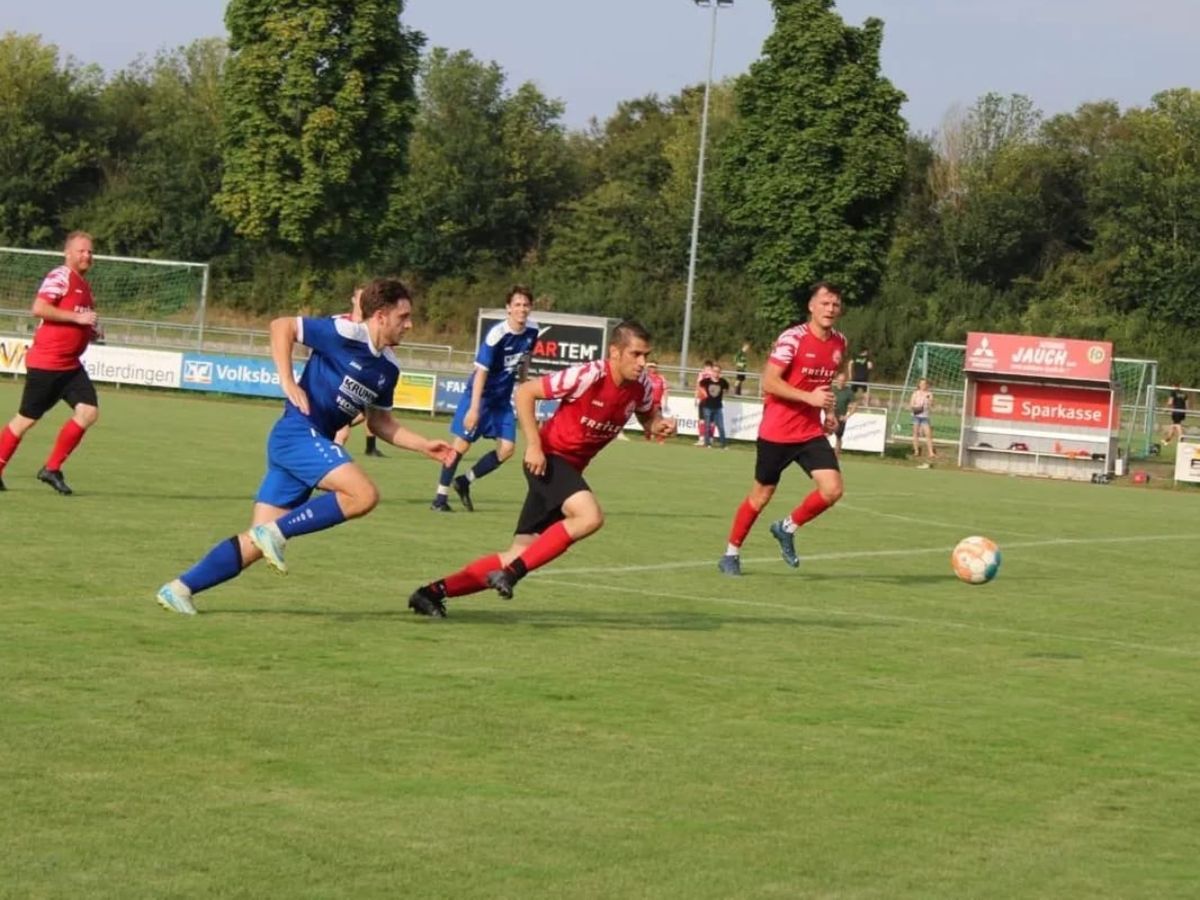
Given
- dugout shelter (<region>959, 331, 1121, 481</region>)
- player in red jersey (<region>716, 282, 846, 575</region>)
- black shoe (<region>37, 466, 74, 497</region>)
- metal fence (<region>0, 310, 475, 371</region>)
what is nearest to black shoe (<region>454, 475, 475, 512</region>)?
black shoe (<region>37, 466, 74, 497</region>)

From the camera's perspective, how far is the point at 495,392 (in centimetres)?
1836

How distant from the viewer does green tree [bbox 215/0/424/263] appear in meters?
70.1

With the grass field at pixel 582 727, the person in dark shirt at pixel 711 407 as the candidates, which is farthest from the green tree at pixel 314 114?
the grass field at pixel 582 727

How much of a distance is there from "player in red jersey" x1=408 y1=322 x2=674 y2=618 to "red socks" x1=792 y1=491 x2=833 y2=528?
145 inches

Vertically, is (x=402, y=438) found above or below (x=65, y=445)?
above

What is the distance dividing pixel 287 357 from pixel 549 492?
5.52ft

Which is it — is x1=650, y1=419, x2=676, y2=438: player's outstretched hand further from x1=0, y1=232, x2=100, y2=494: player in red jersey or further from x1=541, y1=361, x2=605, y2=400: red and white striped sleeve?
x1=0, y1=232, x2=100, y2=494: player in red jersey

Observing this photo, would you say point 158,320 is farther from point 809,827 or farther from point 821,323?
point 809,827

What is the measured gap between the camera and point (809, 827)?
6211 millimetres

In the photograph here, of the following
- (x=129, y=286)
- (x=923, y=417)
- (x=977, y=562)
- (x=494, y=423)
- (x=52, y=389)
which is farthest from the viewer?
(x=129, y=286)

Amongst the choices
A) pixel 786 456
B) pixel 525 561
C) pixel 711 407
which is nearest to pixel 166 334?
pixel 711 407

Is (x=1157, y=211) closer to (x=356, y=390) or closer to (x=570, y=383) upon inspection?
(x=570, y=383)

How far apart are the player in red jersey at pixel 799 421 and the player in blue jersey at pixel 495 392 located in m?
3.72

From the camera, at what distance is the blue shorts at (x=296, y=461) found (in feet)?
32.1
